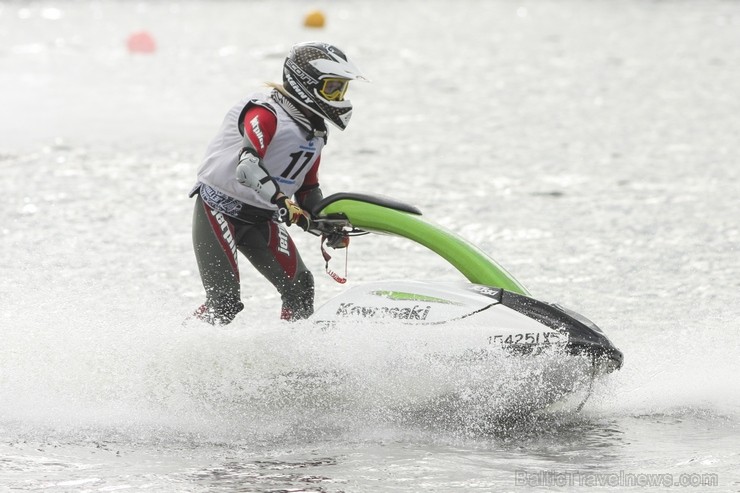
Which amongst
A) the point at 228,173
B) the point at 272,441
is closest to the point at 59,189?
the point at 228,173

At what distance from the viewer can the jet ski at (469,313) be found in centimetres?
564

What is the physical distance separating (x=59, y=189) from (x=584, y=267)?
5.33m

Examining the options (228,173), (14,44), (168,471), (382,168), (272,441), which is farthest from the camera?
(14,44)

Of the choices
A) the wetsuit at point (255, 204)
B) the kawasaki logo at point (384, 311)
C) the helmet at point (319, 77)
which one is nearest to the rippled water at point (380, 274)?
the kawasaki logo at point (384, 311)

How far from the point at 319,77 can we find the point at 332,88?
0.30ft

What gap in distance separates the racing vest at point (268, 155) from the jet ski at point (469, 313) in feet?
0.78

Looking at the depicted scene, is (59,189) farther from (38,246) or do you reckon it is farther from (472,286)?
(472,286)

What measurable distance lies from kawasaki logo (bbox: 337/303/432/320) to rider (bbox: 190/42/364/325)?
44cm

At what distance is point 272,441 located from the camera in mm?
5691

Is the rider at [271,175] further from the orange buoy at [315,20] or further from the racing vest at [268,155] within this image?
the orange buoy at [315,20]

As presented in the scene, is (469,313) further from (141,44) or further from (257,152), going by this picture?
(141,44)

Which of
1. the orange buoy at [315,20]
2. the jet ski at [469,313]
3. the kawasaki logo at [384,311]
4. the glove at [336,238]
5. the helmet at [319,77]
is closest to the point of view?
the jet ski at [469,313]

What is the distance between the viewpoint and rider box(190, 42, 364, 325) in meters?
6.09

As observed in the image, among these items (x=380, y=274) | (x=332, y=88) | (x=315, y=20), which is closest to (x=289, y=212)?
(x=332, y=88)
